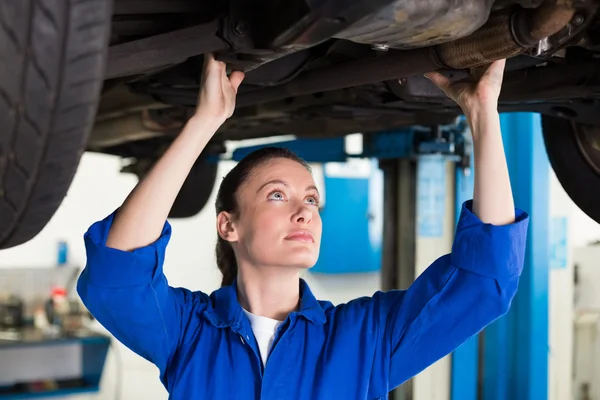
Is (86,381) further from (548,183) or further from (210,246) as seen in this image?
(548,183)

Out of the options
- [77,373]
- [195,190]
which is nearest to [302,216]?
[195,190]

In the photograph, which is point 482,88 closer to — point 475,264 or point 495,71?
point 495,71

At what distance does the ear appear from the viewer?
42.7 inches

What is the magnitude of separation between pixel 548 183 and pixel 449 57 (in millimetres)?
1374

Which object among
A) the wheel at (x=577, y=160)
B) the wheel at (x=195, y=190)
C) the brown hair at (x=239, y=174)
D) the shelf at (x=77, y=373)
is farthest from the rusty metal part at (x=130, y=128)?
the shelf at (x=77, y=373)

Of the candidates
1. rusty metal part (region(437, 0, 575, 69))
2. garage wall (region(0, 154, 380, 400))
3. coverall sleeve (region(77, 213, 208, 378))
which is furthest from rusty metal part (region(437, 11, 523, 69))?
garage wall (region(0, 154, 380, 400))

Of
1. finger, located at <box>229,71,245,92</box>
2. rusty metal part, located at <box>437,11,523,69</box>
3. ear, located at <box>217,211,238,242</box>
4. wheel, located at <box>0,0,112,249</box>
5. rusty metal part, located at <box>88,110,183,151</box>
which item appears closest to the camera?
wheel, located at <box>0,0,112,249</box>

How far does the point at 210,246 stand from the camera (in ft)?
15.3

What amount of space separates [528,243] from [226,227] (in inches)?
51.5

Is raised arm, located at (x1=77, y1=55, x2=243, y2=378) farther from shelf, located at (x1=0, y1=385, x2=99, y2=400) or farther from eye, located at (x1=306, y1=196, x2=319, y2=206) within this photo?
shelf, located at (x1=0, y1=385, x2=99, y2=400)

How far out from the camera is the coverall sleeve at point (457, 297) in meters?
0.91

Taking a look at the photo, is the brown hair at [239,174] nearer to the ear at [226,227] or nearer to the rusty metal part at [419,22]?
the ear at [226,227]

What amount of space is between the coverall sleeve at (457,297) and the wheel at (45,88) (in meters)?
0.50

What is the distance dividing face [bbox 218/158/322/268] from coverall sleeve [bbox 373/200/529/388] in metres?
0.16
